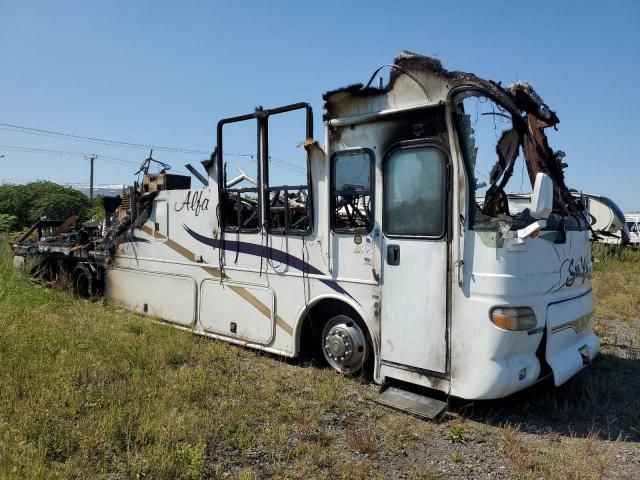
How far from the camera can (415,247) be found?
4.61m

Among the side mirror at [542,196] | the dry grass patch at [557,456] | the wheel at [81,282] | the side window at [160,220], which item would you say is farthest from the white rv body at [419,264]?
the wheel at [81,282]

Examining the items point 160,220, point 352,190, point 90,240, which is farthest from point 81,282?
point 352,190

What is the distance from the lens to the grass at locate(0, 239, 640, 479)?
3.46 m

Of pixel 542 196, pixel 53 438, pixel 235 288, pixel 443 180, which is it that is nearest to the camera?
pixel 53 438

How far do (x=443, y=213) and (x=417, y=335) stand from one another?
1.09 metres

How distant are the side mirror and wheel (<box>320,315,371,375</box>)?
2.07 meters

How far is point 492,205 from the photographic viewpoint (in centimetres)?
463

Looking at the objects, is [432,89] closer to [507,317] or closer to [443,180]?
[443,180]

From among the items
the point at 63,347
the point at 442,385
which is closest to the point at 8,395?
the point at 63,347

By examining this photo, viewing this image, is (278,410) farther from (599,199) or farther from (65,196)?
(65,196)

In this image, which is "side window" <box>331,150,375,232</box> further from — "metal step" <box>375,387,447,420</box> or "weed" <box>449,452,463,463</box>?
"weed" <box>449,452,463,463</box>

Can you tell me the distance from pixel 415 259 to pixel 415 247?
0.11 m

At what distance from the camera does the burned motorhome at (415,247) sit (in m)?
4.21

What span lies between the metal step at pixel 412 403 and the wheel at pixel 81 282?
635 centimetres
